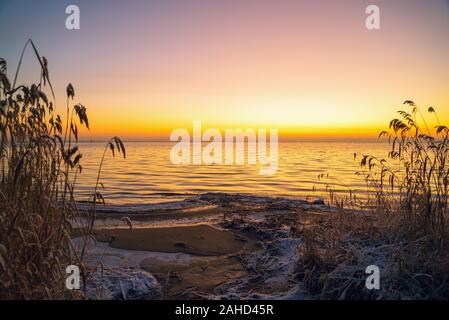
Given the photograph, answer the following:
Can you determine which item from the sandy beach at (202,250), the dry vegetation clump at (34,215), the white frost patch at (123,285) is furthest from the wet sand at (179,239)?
the dry vegetation clump at (34,215)

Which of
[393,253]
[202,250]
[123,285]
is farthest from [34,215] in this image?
[393,253]

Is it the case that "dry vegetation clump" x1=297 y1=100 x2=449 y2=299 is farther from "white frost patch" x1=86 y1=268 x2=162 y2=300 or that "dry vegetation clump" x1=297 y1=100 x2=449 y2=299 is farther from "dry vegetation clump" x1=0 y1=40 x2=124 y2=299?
"dry vegetation clump" x1=0 y1=40 x2=124 y2=299

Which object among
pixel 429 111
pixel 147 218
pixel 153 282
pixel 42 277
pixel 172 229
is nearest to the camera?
pixel 42 277

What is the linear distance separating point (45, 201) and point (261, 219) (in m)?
6.18

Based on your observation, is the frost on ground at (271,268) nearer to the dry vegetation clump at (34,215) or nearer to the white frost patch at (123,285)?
the white frost patch at (123,285)

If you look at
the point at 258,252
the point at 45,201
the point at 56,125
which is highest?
the point at 56,125

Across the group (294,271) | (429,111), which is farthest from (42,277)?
(429,111)

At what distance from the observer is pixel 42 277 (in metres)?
3.53

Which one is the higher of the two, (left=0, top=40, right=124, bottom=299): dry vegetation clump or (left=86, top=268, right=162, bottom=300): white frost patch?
(left=0, top=40, right=124, bottom=299): dry vegetation clump

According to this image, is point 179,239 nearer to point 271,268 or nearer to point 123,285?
point 271,268

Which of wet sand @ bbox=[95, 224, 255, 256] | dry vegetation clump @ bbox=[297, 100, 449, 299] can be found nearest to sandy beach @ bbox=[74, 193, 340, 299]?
wet sand @ bbox=[95, 224, 255, 256]

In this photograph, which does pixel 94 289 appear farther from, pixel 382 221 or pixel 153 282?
pixel 382 221

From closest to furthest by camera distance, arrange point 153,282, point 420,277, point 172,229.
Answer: point 420,277 < point 153,282 < point 172,229

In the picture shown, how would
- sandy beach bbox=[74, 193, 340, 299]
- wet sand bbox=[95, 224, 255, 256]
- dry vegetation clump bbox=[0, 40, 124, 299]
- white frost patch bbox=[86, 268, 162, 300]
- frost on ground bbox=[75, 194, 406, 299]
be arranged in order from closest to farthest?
1. dry vegetation clump bbox=[0, 40, 124, 299]
2. frost on ground bbox=[75, 194, 406, 299]
3. white frost patch bbox=[86, 268, 162, 300]
4. sandy beach bbox=[74, 193, 340, 299]
5. wet sand bbox=[95, 224, 255, 256]
